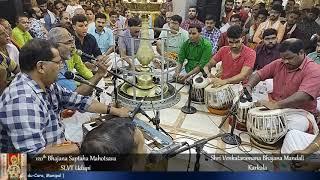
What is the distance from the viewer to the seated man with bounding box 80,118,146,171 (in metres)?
1.29

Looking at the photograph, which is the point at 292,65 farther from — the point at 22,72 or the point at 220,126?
the point at 22,72

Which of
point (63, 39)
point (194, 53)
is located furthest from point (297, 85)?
point (63, 39)

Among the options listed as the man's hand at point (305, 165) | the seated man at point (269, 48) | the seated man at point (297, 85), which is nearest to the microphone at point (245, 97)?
the seated man at point (297, 85)

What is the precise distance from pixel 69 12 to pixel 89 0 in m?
1.07

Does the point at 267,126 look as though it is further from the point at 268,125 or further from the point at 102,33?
the point at 102,33

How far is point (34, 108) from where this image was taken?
165 cm

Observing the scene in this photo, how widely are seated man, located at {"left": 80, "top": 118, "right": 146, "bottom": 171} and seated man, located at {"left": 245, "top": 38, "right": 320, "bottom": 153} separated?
1.62 metres

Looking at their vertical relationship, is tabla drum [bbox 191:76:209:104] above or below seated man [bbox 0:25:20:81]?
below

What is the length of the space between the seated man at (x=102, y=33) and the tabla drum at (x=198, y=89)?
156 cm

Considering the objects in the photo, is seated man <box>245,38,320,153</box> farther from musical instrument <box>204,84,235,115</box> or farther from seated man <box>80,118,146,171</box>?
seated man <box>80,118,146,171</box>

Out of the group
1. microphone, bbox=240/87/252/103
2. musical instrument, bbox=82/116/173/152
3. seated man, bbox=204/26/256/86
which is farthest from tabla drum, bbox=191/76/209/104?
musical instrument, bbox=82/116/173/152

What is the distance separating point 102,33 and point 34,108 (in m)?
3.13

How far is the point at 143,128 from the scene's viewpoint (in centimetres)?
221

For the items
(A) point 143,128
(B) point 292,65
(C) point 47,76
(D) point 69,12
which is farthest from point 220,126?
(D) point 69,12
